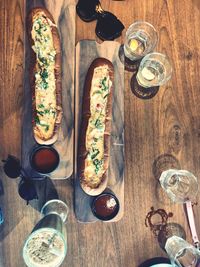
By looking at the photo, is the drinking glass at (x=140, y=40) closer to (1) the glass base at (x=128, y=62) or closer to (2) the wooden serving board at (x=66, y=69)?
(1) the glass base at (x=128, y=62)

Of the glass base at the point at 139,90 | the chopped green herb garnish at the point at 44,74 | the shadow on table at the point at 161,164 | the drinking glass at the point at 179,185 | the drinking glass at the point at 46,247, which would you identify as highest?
the chopped green herb garnish at the point at 44,74

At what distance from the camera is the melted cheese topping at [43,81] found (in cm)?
206

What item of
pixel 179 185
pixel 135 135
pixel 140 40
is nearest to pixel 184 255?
pixel 179 185

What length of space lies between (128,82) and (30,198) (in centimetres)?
74

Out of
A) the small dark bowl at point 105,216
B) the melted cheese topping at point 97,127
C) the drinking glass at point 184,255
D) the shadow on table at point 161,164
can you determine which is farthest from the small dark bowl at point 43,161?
the drinking glass at point 184,255

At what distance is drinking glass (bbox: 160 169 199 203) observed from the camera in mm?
2125

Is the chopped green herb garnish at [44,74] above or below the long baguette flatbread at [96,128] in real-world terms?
above

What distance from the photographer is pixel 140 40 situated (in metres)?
2.13

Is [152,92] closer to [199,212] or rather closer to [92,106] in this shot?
[92,106]

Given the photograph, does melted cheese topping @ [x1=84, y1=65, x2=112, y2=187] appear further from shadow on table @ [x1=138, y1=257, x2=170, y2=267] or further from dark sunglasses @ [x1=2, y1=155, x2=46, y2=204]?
shadow on table @ [x1=138, y1=257, x2=170, y2=267]

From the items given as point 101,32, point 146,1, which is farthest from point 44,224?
point 146,1

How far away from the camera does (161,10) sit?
7.14ft

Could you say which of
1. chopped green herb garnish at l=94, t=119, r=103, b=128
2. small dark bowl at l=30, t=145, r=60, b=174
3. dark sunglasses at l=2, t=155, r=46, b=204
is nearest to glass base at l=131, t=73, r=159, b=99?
chopped green herb garnish at l=94, t=119, r=103, b=128

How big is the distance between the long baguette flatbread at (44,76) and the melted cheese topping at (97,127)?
0.52ft
